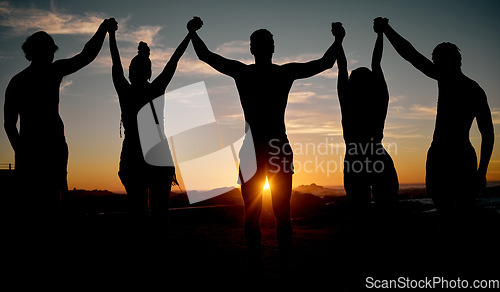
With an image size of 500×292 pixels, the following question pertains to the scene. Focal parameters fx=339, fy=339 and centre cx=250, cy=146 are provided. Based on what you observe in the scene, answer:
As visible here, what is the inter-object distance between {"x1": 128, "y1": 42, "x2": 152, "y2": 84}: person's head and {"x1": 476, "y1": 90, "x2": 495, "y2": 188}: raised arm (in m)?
3.35

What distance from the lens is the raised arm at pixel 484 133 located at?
326 centimetres

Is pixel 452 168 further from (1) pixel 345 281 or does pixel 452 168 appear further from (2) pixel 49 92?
(2) pixel 49 92

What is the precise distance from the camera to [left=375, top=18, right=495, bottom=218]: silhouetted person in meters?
3.23

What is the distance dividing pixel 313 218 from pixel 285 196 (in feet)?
20.2

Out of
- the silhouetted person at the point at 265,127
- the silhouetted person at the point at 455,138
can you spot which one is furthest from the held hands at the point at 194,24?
the silhouetted person at the point at 455,138

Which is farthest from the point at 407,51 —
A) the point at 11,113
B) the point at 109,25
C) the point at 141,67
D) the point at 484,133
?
the point at 11,113

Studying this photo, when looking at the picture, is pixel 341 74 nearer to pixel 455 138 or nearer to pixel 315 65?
pixel 315 65

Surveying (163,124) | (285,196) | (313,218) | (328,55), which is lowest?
(313,218)

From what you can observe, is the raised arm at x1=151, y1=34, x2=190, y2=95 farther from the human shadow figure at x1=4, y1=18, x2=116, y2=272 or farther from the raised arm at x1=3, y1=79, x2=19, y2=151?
the raised arm at x1=3, y1=79, x2=19, y2=151

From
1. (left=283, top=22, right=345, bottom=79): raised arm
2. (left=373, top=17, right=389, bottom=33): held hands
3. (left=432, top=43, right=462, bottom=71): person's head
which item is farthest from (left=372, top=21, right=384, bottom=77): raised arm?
(left=432, top=43, right=462, bottom=71): person's head

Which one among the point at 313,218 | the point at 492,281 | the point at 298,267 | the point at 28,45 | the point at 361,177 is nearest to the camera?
the point at 492,281

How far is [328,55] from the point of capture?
11.7 feet

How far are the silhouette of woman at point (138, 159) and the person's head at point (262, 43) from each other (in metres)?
0.89

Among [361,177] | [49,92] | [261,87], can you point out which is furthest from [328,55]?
[49,92]
